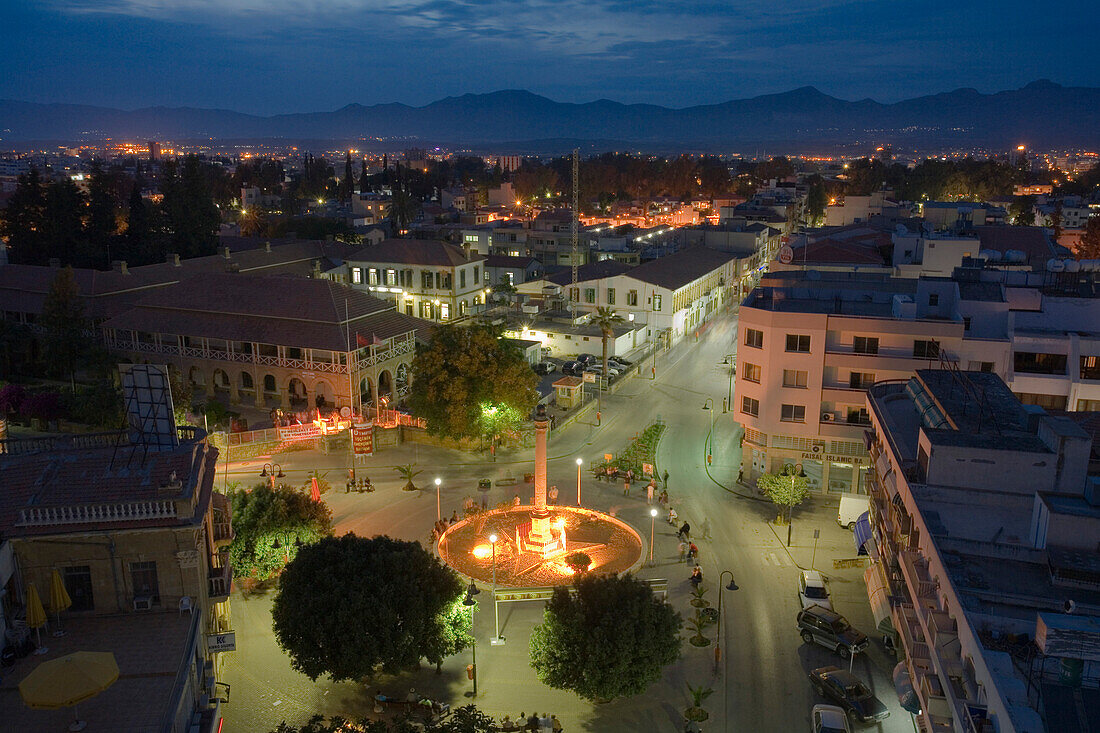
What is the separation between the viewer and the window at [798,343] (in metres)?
36.6

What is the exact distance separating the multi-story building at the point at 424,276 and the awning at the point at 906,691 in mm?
53836

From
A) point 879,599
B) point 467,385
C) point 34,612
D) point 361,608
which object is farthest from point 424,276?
point 34,612

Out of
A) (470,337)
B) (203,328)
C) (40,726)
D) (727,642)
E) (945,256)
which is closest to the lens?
(40,726)

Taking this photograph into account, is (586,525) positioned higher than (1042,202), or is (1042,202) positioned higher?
(1042,202)

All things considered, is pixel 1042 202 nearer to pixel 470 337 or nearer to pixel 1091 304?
pixel 1091 304

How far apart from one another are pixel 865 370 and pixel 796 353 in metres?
3.09

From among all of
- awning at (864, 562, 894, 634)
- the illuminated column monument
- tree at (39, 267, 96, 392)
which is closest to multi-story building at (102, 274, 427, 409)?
tree at (39, 267, 96, 392)

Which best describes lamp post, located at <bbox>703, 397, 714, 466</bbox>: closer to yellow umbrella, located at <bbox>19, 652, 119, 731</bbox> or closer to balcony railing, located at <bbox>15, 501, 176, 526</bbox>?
balcony railing, located at <bbox>15, 501, 176, 526</bbox>

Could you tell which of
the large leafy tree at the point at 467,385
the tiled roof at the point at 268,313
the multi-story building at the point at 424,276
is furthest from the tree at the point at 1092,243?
the tiled roof at the point at 268,313

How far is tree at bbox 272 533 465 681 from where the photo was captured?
854 inches

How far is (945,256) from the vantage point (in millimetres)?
52938

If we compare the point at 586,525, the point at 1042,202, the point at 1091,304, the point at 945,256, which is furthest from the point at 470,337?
the point at 1042,202

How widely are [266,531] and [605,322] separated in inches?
1322

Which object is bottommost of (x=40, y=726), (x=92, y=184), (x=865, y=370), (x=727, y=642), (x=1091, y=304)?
(x=727, y=642)
